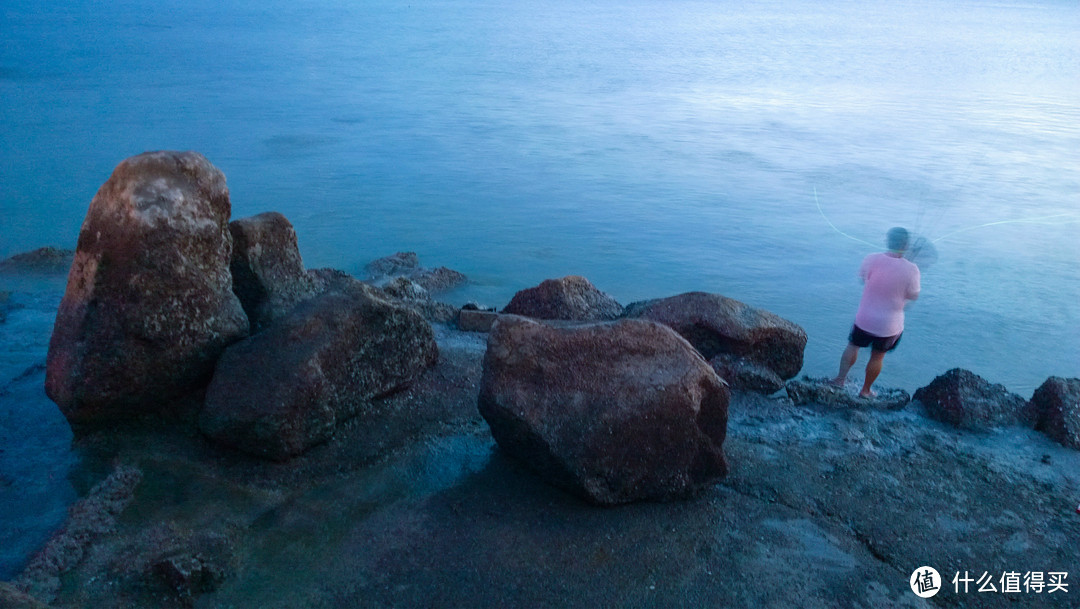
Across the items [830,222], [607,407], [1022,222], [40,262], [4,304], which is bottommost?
[40,262]

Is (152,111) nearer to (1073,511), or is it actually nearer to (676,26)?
(1073,511)

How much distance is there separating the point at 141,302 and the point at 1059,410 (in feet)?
18.7

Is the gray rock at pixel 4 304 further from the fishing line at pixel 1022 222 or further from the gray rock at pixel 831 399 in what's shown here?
the fishing line at pixel 1022 222

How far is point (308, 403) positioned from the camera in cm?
440

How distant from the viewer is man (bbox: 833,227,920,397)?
6.06 m

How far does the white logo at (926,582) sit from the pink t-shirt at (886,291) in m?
2.72

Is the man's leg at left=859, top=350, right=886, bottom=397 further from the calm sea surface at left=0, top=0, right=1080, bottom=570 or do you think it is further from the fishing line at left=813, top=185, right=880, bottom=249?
the fishing line at left=813, top=185, right=880, bottom=249

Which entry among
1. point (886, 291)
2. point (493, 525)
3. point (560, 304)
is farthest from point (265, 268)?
point (886, 291)

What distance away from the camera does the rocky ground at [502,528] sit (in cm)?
359

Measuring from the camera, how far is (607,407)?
405 centimetres

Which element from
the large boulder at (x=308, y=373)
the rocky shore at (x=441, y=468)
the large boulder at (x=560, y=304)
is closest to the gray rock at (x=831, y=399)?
the rocky shore at (x=441, y=468)

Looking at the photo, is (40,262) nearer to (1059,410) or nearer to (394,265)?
(394,265)

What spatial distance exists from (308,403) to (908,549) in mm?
3114

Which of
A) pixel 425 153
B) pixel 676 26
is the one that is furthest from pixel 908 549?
pixel 676 26
